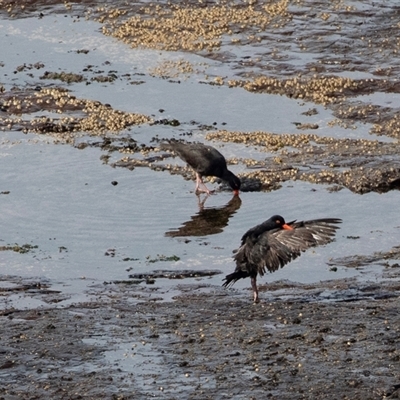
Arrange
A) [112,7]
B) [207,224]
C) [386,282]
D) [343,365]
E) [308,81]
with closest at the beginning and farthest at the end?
[343,365]
[386,282]
[207,224]
[308,81]
[112,7]

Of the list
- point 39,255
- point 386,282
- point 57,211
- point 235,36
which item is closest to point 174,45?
point 235,36

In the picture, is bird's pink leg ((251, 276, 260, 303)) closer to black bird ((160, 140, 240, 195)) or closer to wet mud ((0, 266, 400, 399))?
wet mud ((0, 266, 400, 399))

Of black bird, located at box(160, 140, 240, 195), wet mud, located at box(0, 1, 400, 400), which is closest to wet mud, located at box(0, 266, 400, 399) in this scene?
wet mud, located at box(0, 1, 400, 400)

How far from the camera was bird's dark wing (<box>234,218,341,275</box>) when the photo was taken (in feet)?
39.2

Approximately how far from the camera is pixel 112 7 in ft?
89.2

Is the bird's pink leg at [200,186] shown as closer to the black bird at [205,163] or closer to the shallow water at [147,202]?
the black bird at [205,163]

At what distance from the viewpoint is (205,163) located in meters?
17.5

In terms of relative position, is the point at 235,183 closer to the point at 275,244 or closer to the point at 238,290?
the point at 238,290

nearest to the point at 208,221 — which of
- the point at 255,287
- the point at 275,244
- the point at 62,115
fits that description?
the point at 255,287

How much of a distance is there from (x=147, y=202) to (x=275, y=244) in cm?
480

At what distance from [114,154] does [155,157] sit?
2.45 feet

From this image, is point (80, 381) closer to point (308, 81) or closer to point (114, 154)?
point (114, 154)

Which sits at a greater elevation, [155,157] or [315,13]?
[315,13]

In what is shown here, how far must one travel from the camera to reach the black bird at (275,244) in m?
11.9
